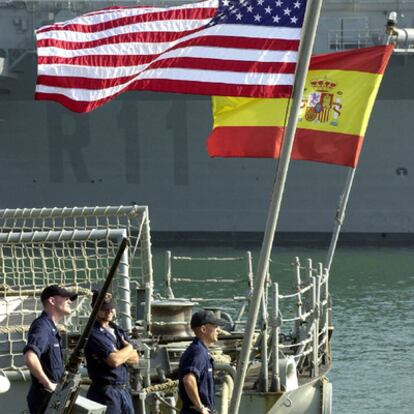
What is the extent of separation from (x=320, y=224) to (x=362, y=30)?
16.3ft

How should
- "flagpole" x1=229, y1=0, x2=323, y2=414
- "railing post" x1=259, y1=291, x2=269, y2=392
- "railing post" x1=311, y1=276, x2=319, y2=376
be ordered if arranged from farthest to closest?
"railing post" x1=311, y1=276, x2=319, y2=376 < "railing post" x1=259, y1=291, x2=269, y2=392 < "flagpole" x1=229, y1=0, x2=323, y2=414

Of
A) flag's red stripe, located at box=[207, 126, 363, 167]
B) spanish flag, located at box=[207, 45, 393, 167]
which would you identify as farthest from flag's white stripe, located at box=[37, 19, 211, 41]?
spanish flag, located at box=[207, 45, 393, 167]

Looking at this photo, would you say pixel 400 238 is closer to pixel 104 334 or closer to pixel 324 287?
pixel 324 287

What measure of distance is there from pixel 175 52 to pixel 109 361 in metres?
2.05

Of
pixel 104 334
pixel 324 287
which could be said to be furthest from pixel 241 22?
pixel 324 287

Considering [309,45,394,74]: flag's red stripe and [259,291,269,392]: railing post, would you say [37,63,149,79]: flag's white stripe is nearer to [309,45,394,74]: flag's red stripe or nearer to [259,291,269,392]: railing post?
[259,291,269,392]: railing post

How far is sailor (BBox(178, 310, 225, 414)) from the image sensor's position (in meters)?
6.41

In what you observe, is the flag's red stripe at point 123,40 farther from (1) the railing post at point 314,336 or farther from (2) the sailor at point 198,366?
(1) the railing post at point 314,336

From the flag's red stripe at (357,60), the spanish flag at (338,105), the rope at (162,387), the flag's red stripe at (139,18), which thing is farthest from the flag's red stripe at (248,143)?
the rope at (162,387)

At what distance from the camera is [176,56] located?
7.68 m

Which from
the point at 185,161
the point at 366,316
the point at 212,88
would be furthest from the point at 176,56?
the point at 185,161

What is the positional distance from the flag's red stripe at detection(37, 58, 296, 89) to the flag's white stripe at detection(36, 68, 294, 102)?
1.1 inches

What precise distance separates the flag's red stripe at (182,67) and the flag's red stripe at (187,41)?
0.11 meters

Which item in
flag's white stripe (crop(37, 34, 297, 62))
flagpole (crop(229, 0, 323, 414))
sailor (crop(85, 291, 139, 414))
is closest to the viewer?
flagpole (crop(229, 0, 323, 414))
